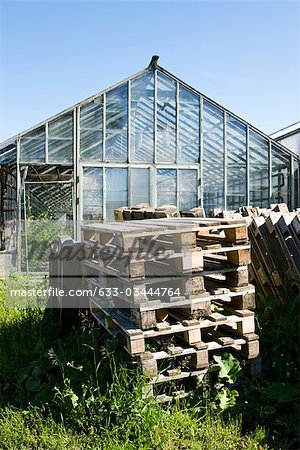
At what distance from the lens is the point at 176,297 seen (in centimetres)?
308

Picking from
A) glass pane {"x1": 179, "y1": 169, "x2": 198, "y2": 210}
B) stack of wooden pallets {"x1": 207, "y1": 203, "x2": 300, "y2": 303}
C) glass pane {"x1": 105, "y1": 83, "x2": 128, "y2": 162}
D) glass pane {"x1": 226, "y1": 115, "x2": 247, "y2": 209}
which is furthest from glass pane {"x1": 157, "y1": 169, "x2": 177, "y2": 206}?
stack of wooden pallets {"x1": 207, "y1": 203, "x2": 300, "y2": 303}

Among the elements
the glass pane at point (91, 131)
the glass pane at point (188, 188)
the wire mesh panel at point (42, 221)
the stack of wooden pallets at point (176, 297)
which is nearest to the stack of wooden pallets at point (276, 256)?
the stack of wooden pallets at point (176, 297)

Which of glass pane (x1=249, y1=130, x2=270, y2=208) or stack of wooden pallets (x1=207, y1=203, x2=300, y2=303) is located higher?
glass pane (x1=249, y1=130, x2=270, y2=208)

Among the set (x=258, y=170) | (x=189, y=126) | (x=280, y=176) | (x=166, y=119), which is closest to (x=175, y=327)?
(x=166, y=119)

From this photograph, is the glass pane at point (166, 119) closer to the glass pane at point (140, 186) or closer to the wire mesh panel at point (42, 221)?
the glass pane at point (140, 186)

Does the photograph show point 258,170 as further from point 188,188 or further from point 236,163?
point 188,188

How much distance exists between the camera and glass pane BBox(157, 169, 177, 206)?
1094 centimetres

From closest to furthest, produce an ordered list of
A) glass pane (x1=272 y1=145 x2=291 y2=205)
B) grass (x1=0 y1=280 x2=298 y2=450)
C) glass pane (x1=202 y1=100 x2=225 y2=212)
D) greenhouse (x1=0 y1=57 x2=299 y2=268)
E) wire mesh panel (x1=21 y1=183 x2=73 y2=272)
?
1. grass (x1=0 y1=280 x2=298 y2=450)
2. wire mesh panel (x1=21 y1=183 x2=73 y2=272)
3. greenhouse (x1=0 y1=57 x2=299 y2=268)
4. glass pane (x1=202 y1=100 x2=225 y2=212)
5. glass pane (x1=272 y1=145 x2=291 y2=205)

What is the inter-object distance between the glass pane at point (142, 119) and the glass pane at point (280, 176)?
3.46 m

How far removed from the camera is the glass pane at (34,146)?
9.88m

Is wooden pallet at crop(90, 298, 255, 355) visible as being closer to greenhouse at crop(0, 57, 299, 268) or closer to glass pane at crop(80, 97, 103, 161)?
greenhouse at crop(0, 57, 299, 268)

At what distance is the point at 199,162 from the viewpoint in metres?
11.2

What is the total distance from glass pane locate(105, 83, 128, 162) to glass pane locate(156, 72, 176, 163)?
89 centimetres

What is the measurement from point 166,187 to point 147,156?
926mm
